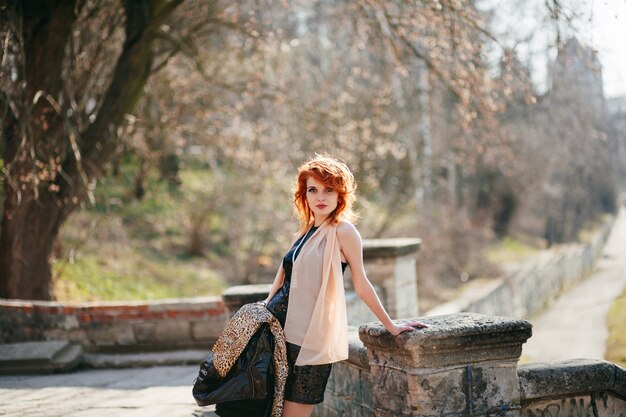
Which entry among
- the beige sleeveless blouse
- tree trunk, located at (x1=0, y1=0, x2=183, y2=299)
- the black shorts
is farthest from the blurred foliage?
the black shorts

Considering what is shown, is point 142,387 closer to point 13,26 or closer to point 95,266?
point 13,26

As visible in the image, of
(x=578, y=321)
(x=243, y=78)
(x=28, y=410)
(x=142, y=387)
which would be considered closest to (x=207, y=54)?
(x=243, y=78)

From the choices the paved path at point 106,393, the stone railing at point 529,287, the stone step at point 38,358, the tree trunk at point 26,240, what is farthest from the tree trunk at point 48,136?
the stone railing at point 529,287

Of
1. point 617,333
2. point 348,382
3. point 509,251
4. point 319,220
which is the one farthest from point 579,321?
point 319,220

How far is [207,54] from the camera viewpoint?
13180 millimetres

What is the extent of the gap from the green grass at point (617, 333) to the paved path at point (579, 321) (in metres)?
0.16

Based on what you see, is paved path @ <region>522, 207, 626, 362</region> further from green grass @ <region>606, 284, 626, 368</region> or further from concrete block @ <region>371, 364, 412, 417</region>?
concrete block @ <region>371, 364, 412, 417</region>

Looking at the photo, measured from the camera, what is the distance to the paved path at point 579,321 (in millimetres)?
12758

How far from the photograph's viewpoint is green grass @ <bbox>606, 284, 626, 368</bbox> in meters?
10.7

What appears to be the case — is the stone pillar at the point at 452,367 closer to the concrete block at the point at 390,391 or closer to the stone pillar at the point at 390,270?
the concrete block at the point at 390,391

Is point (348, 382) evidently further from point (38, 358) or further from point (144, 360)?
point (38, 358)

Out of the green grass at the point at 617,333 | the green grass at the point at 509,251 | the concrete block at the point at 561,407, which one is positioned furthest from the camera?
the green grass at the point at 509,251

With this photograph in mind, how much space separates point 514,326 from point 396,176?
45.2 feet

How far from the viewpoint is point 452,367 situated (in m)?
3.73
